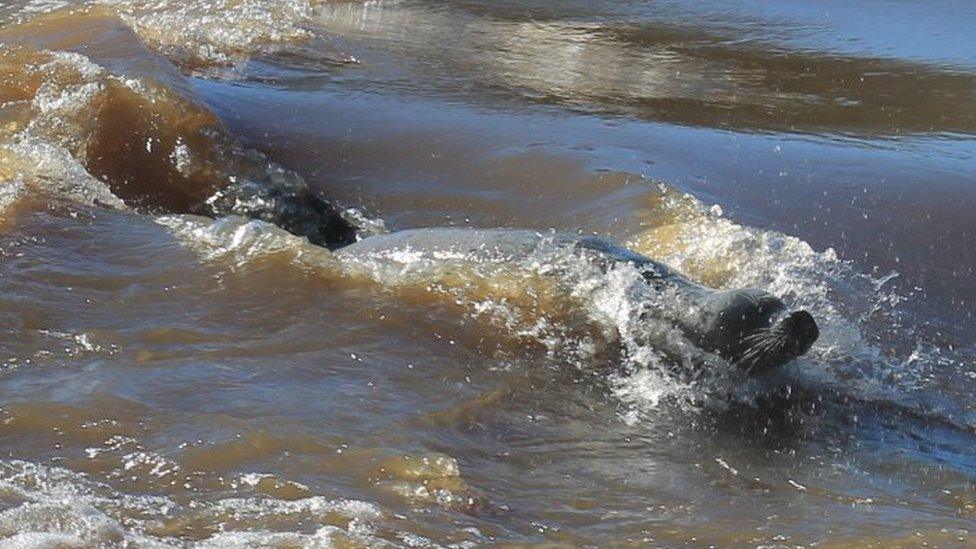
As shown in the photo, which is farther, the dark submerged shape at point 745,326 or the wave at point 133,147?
the wave at point 133,147

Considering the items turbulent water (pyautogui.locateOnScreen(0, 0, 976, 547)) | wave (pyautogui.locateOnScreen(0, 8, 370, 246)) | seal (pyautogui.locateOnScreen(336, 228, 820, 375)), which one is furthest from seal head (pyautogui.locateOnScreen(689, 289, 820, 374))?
wave (pyautogui.locateOnScreen(0, 8, 370, 246))

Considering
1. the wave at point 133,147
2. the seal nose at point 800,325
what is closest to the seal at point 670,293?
the seal nose at point 800,325

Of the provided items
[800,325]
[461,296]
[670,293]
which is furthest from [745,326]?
[461,296]

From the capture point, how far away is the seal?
177 inches

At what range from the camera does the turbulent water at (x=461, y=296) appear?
358cm

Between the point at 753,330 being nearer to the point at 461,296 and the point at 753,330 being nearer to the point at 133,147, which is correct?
the point at 461,296

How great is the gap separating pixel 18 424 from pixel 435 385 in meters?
1.22

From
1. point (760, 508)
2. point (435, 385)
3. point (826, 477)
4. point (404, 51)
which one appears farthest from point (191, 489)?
point (404, 51)

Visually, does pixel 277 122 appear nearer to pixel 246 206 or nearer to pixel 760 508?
pixel 246 206

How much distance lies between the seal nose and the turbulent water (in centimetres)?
27

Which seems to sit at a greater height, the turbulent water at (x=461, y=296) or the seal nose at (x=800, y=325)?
the seal nose at (x=800, y=325)

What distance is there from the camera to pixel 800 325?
441 centimetres

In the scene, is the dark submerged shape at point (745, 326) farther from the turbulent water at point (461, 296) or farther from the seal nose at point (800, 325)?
the turbulent water at point (461, 296)

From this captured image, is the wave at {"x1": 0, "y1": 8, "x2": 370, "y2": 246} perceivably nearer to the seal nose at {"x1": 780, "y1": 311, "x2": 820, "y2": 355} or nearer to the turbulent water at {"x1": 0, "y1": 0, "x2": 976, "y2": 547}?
the turbulent water at {"x1": 0, "y1": 0, "x2": 976, "y2": 547}
